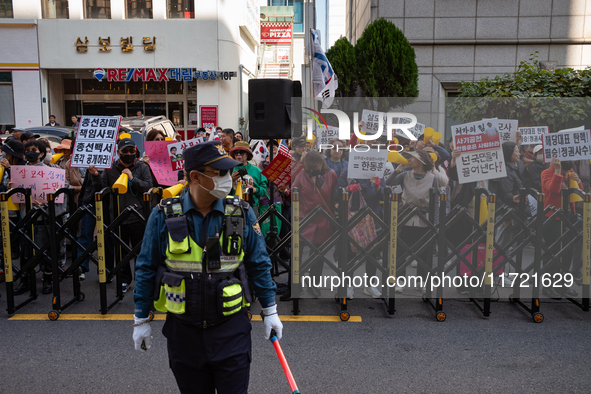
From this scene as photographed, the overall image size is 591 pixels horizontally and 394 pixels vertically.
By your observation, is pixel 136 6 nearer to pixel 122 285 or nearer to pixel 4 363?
pixel 122 285

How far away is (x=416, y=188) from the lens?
20.4ft

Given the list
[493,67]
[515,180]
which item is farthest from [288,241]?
[493,67]

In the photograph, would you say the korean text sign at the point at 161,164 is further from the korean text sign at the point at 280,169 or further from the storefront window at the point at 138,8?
the storefront window at the point at 138,8

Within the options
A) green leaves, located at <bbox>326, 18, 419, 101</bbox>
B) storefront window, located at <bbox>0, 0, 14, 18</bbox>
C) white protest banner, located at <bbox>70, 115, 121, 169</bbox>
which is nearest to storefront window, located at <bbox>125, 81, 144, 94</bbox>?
storefront window, located at <bbox>0, 0, 14, 18</bbox>

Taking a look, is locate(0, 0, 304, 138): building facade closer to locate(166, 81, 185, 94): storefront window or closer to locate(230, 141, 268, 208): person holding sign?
locate(166, 81, 185, 94): storefront window

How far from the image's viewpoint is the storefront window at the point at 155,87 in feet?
79.8

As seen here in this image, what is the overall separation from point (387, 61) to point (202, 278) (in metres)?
13.4

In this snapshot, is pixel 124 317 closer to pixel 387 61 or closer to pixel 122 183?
pixel 122 183

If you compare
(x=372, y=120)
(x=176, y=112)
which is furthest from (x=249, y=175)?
(x=176, y=112)

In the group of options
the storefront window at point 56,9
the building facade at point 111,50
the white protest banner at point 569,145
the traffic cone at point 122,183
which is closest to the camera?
the white protest banner at point 569,145

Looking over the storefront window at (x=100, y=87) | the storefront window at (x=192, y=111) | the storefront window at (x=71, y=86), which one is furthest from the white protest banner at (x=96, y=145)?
the storefront window at (x=71, y=86)

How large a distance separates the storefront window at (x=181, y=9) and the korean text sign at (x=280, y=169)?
1872cm

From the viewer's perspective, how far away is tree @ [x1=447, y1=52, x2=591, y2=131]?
7.02 m

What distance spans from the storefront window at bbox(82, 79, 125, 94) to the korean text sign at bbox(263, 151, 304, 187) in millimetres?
19995
